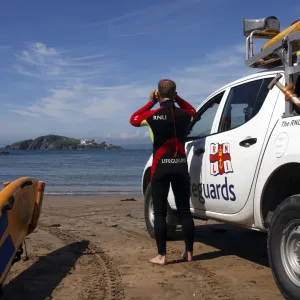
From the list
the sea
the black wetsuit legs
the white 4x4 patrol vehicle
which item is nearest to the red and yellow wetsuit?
the black wetsuit legs

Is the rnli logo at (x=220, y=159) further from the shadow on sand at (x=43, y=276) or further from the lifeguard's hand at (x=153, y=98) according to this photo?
the shadow on sand at (x=43, y=276)

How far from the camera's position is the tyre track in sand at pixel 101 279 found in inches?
171

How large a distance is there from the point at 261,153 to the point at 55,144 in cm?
16960

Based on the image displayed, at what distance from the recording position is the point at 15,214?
4672mm

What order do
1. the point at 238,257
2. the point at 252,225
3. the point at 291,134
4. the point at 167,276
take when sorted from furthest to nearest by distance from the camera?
the point at 238,257, the point at 167,276, the point at 252,225, the point at 291,134

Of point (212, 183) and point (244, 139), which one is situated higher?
point (244, 139)

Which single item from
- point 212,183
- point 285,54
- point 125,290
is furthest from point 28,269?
point 285,54

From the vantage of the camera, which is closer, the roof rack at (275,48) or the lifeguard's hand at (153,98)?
the roof rack at (275,48)

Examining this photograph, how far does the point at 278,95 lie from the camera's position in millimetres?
4449

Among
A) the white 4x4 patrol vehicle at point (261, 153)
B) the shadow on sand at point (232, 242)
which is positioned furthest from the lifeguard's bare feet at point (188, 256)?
the white 4x4 patrol vehicle at point (261, 153)

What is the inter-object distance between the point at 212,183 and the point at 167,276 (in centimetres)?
116

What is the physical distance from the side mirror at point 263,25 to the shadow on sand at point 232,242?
2.76m

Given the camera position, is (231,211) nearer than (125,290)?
No

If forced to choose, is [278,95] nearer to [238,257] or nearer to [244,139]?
[244,139]
